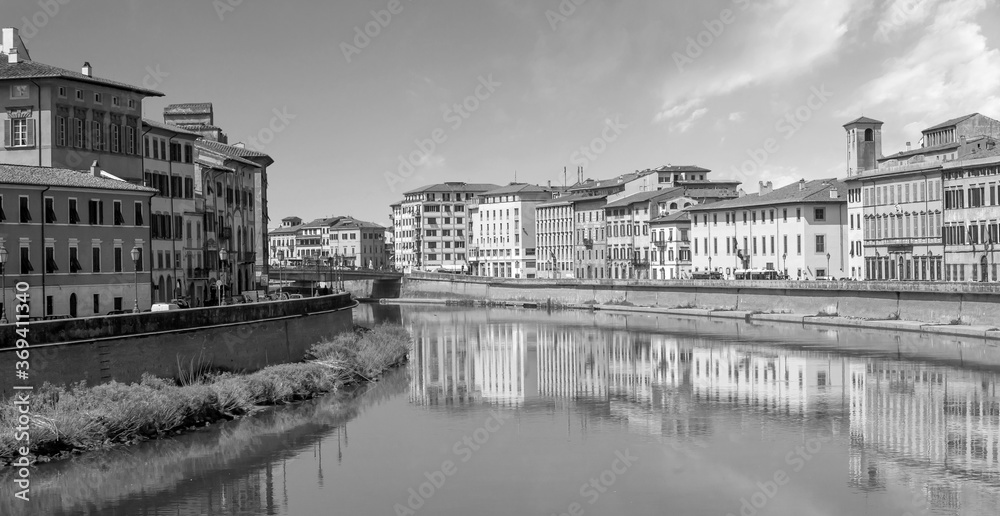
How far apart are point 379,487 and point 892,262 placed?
6547cm

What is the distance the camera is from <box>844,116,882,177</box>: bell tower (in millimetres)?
103438

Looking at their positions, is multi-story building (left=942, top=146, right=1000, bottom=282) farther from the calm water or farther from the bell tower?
the calm water

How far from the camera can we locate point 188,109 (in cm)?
9144

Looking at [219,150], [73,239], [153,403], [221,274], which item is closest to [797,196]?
[219,150]

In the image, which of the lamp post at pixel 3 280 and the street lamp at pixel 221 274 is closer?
the lamp post at pixel 3 280

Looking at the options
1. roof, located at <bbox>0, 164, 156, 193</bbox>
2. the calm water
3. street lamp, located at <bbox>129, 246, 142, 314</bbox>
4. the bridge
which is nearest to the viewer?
the calm water

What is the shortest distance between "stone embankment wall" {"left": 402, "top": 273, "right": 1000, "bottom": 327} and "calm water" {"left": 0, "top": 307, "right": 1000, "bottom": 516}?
10.8m

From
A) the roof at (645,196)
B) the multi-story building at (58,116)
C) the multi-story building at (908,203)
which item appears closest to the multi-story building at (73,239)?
the multi-story building at (58,116)

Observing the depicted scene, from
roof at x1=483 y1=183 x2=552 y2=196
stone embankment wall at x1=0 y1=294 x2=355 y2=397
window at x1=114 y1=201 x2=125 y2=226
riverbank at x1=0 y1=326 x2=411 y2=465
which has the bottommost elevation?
riverbank at x1=0 y1=326 x2=411 y2=465

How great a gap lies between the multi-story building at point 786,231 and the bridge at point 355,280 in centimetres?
3569

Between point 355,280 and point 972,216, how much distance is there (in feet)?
269

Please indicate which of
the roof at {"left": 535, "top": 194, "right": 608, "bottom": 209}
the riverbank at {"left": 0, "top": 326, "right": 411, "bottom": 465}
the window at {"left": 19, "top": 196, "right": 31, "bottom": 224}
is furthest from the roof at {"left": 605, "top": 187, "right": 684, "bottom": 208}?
the window at {"left": 19, "top": 196, "right": 31, "bottom": 224}

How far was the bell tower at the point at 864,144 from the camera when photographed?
10344 cm

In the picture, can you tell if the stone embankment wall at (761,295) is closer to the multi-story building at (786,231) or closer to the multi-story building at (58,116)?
the multi-story building at (786,231)
